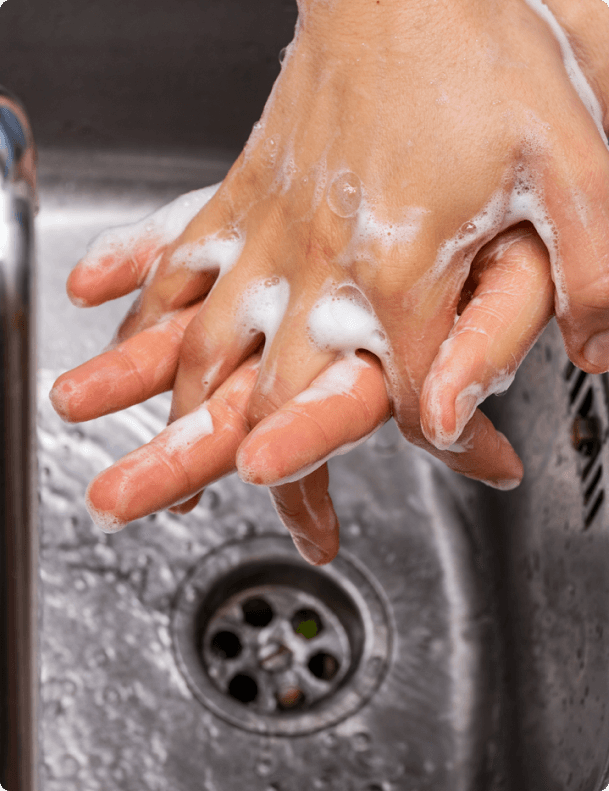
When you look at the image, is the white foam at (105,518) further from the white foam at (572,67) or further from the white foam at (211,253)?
the white foam at (572,67)

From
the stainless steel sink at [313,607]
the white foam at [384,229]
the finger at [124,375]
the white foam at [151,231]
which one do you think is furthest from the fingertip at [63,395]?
the stainless steel sink at [313,607]

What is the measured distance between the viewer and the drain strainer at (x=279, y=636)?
758 millimetres

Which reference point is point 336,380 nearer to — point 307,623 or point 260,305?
point 260,305

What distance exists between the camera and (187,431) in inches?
20.5

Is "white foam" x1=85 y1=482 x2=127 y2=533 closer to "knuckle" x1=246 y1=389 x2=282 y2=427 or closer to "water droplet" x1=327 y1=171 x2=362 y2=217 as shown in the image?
"knuckle" x1=246 y1=389 x2=282 y2=427

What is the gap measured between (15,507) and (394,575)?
51 cm

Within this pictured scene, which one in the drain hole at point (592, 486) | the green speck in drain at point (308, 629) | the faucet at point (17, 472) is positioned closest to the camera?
the faucet at point (17, 472)

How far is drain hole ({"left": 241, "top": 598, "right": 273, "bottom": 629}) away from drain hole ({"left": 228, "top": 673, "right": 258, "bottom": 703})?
0.17 ft

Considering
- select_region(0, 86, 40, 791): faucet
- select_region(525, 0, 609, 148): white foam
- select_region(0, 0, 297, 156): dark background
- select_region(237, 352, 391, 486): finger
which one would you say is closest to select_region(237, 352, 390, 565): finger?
select_region(237, 352, 391, 486): finger

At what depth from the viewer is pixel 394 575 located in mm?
838

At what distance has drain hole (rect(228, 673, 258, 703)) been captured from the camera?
2.53 feet

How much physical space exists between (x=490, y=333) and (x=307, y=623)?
0.44 m

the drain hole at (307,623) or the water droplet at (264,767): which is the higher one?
the drain hole at (307,623)

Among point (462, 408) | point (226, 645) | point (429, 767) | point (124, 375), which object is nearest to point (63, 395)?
point (124, 375)
